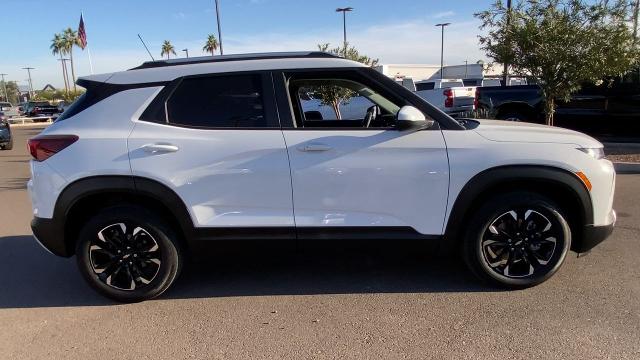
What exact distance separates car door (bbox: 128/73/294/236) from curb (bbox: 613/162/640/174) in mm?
7583

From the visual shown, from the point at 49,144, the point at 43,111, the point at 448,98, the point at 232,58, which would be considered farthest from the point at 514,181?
the point at 43,111

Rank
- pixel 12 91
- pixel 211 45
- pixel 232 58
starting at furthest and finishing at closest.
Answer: pixel 12 91 → pixel 211 45 → pixel 232 58

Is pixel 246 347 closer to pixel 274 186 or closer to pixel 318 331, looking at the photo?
pixel 318 331

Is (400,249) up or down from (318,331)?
up

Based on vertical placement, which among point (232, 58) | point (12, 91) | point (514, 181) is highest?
point (12, 91)

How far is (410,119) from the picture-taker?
3551mm

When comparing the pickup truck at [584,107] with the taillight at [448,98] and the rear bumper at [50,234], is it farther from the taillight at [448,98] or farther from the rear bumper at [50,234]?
the rear bumper at [50,234]

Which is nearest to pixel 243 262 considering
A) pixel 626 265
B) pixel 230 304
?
pixel 230 304

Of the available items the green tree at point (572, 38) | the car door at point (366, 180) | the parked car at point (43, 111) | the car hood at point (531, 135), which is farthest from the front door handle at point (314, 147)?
the parked car at point (43, 111)

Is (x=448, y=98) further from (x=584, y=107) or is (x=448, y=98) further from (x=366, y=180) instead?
(x=366, y=180)

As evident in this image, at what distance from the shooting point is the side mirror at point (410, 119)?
3558 millimetres

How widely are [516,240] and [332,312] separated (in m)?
1.47

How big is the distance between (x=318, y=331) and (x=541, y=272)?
1.77 m

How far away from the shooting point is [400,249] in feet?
12.5
